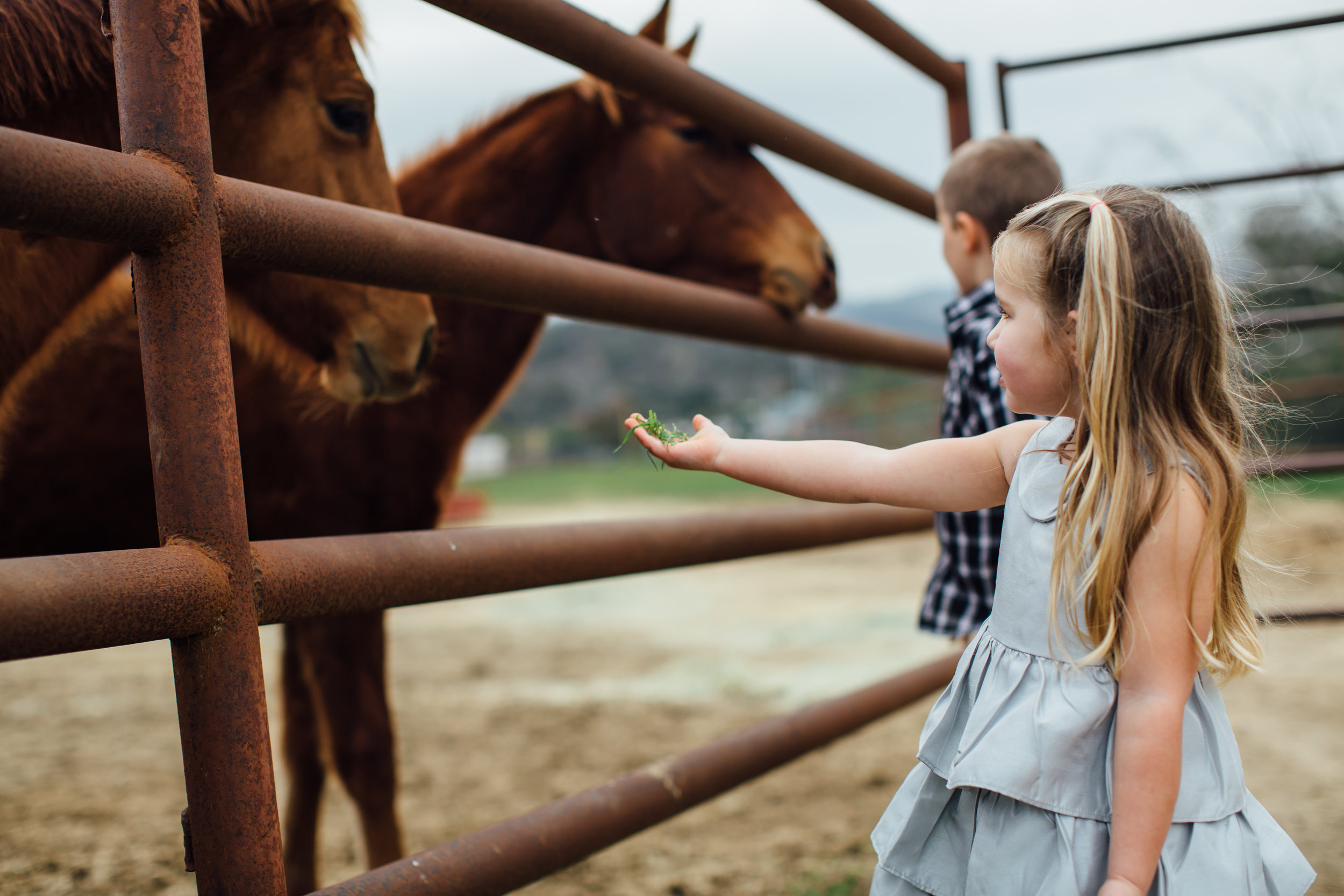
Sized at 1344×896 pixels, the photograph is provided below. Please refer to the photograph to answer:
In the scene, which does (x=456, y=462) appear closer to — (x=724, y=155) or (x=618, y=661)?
(x=724, y=155)

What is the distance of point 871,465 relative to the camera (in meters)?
0.90

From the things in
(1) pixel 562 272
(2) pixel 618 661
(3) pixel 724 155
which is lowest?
(2) pixel 618 661

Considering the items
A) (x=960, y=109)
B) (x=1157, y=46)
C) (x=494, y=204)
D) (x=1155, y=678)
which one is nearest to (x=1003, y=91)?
(x=960, y=109)

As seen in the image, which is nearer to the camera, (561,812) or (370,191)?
(561,812)

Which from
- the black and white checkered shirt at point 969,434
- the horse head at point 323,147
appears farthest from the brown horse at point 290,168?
the black and white checkered shirt at point 969,434

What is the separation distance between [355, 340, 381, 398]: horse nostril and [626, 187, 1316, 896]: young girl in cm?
73

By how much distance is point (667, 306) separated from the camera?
4.35 feet

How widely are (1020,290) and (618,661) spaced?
3.70 metres

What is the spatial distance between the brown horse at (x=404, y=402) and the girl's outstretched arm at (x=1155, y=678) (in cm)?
110

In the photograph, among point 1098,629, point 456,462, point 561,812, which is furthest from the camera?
point 456,462

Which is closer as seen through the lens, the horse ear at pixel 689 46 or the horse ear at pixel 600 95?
the horse ear at pixel 600 95

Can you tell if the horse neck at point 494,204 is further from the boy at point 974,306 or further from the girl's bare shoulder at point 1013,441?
the girl's bare shoulder at point 1013,441

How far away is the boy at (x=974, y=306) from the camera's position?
1.42m

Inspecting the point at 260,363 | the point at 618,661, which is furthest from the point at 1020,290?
the point at 618,661
